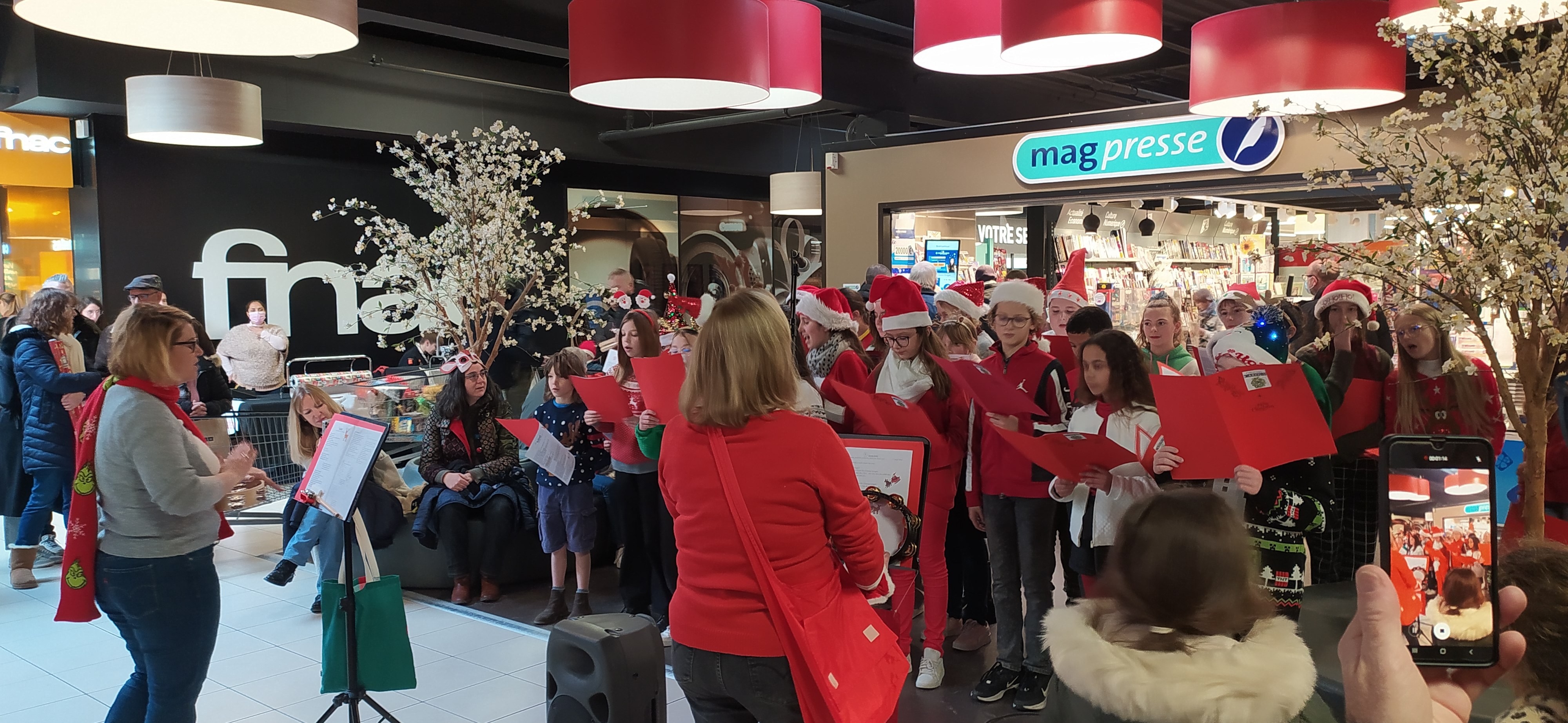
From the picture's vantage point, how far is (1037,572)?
146 inches

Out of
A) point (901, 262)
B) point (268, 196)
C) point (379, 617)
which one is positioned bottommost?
point (379, 617)

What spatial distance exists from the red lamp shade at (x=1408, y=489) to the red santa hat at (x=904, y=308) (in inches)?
95.4

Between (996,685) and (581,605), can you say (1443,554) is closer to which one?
(996,685)

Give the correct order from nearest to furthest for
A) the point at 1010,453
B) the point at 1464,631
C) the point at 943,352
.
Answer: the point at 1464,631 < the point at 1010,453 < the point at 943,352

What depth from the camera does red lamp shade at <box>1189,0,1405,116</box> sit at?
309cm

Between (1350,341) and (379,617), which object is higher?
(1350,341)

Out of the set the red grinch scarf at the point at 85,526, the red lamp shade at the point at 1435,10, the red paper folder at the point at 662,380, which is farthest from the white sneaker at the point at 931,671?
the red grinch scarf at the point at 85,526

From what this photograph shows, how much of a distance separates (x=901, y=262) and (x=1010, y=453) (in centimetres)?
556

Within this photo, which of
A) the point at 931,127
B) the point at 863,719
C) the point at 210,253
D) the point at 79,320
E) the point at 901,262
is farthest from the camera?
the point at 931,127

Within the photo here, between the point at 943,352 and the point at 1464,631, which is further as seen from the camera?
the point at 943,352

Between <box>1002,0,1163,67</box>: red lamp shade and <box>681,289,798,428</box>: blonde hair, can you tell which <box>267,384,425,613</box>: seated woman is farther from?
<box>1002,0,1163,67</box>: red lamp shade

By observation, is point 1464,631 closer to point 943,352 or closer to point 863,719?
point 863,719

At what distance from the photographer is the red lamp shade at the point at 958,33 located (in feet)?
11.3

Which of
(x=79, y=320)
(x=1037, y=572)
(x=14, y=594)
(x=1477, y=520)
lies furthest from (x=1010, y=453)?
(x=79, y=320)
